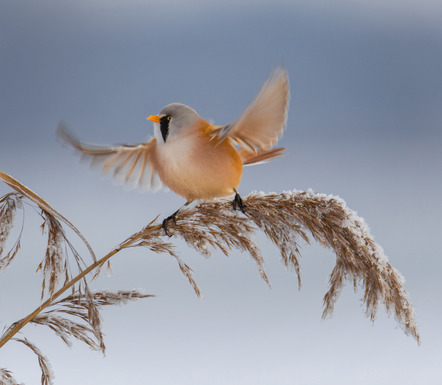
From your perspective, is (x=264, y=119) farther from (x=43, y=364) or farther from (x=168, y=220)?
(x=43, y=364)

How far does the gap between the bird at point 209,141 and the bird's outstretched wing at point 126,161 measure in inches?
A: 3.0

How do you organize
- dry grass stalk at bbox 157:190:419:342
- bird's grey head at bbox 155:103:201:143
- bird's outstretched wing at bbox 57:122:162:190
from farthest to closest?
bird's outstretched wing at bbox 57:122:162:190
bird's grey head at bbox 155:103:201:143
dry grass stalk at bbox 157:190:419:342

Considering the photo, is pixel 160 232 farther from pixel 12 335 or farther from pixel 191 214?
pixel 12 335

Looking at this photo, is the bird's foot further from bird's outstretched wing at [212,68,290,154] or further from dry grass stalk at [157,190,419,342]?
bird's outstretched wing at [212,68,290,154]

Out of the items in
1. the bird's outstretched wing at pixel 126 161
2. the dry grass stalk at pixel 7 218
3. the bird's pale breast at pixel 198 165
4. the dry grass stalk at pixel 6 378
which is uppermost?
the bird's outstretched wing at pixel 126 161

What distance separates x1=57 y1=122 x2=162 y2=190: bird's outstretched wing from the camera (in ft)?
5.77

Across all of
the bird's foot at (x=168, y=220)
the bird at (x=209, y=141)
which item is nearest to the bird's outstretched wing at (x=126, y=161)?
the bird at (x=209, y=141)

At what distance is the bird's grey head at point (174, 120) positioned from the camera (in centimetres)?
159

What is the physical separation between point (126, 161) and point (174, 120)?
322 millimetres

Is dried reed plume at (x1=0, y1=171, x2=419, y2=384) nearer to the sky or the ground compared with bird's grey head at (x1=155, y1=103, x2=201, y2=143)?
nearer to the ground

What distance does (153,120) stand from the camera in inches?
62.9

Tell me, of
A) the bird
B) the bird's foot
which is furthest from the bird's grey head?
the bird's foot

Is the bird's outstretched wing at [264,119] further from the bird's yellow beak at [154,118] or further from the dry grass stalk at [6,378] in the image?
the dry grass stalk at [6,378]

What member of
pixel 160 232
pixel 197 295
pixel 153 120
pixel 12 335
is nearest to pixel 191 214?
pixel 160 232
